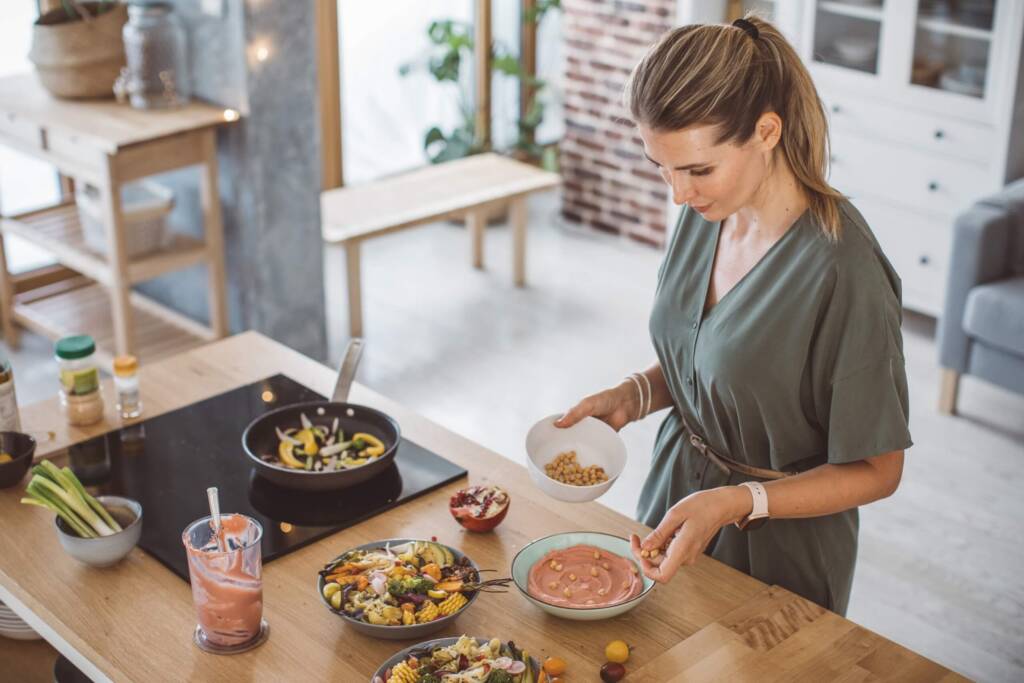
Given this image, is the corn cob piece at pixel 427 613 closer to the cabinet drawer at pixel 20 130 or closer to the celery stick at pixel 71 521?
the celery stick at pixel 71 521

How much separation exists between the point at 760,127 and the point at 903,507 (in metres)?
2.16

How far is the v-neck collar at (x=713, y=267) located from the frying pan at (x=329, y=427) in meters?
0.56

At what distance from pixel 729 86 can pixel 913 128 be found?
3084mm

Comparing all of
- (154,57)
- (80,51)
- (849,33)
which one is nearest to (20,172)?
(80,51)

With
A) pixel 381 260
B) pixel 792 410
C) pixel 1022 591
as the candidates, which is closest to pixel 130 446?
pixel 792 410

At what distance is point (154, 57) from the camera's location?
12.5 feet

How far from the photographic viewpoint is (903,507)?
141 inches

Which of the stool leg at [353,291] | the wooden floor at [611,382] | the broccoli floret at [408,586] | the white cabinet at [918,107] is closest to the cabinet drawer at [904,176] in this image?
the white cabinet at [918,107]

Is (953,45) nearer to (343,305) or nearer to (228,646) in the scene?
(343,305)

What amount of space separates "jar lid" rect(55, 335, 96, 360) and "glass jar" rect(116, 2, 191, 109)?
183cm

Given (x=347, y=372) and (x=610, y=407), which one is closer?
(x=610, y=407)

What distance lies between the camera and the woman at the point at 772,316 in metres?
1.71

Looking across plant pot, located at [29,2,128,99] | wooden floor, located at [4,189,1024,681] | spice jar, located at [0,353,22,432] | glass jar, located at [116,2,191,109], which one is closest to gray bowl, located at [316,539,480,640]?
spice jar, located at [0,353,22,432]

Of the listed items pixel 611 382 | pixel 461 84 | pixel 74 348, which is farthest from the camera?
pixel 461 84
